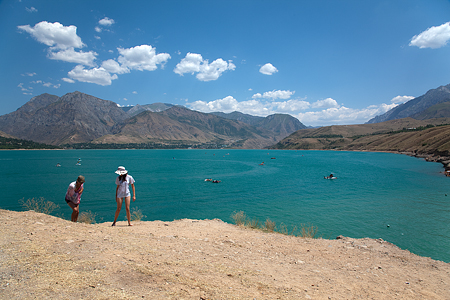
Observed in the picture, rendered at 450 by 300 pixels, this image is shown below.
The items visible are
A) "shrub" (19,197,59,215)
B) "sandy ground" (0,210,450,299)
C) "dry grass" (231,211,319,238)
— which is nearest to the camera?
"sandy ground" (0,210,450,299)

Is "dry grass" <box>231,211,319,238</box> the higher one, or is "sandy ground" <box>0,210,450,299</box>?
"sandy ground" <box>0,210,450,299</box>

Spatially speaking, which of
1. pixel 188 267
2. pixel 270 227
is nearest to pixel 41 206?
pixel 188 267

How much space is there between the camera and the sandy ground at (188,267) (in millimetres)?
4758

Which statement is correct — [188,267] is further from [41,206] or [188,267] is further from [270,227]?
[41,206]

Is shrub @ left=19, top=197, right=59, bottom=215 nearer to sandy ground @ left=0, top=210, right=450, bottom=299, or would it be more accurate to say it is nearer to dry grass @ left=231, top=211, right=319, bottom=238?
sandy ground @ left=0, top=210, right=450, bottom=299

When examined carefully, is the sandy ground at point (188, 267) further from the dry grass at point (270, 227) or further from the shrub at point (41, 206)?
the shrub at point (41, 206)

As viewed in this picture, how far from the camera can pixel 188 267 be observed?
6.23 metres

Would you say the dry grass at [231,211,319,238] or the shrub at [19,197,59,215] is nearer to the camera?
the dry grass at [231,211,319,238]

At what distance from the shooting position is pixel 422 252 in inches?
493

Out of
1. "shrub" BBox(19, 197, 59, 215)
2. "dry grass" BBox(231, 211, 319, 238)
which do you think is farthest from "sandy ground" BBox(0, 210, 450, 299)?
"shrub" BBox(19, 197, 59, 215)

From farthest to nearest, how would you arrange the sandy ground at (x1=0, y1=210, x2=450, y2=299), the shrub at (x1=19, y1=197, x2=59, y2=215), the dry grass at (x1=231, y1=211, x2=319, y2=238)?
the shrub at (x1=19, y1=197, x2=59, y2=215) → the dry grass at (x1=231, y1=211, x2=319, y2=238) → the sandy ground at (x1=0, y1=210, x2=450, y2=299)

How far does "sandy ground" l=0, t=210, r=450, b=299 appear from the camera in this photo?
4.76 meters

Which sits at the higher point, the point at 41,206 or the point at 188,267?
the point at 188,267

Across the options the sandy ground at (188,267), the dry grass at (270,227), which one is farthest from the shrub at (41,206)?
the dry grass at (270,227)
